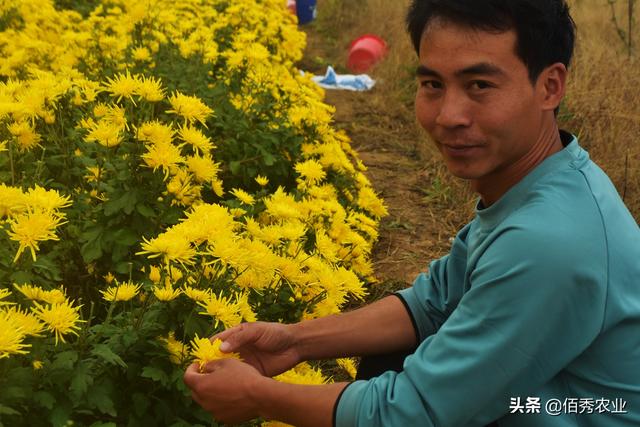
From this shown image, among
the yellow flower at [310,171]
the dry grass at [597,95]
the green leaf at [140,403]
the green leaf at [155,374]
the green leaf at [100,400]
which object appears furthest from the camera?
the dry grass at [597,95]

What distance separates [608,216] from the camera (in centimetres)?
172

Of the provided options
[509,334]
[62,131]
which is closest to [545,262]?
[509,334]

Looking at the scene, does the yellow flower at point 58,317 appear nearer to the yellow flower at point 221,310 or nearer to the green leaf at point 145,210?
the yellow flower at point 221,310

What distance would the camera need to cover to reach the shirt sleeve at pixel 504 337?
159 centimetres

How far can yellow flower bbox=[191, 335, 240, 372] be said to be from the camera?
1764mm

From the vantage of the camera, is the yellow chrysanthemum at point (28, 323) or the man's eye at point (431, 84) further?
the man's eye at point (431, 84)

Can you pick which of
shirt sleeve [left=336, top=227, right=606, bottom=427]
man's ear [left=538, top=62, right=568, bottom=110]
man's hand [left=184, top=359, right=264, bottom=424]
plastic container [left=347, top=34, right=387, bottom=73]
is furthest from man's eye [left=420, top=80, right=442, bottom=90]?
plastic container [left=347, top=34, right=387, bottom=73]

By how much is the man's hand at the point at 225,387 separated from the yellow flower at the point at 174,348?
70 millimetres

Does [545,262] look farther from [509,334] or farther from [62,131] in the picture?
[62,131]

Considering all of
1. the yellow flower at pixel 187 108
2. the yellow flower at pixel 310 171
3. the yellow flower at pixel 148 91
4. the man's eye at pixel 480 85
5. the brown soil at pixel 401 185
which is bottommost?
the brown soil at pixel 401 185

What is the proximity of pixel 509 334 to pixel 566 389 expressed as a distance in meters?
0.30

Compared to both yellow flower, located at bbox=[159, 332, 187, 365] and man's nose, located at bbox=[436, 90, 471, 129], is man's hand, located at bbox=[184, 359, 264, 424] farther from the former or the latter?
man's nose, located at bbox=[436, 90, 471, 129]

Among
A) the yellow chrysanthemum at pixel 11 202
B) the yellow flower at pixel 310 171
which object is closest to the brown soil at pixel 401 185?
the yellow flower at pixel 310 171

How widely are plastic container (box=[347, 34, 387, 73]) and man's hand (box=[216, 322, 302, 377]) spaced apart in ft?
23.6
